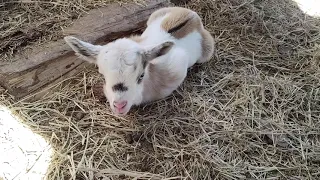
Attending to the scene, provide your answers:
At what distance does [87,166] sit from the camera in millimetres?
2971

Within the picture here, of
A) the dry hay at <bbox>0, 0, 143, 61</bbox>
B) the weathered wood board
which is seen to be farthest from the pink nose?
the dry hay at <bbox>0, 0, 143, 61</bbox>

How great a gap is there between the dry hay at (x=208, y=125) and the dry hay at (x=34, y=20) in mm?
470

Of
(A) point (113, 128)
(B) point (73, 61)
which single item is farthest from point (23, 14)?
(A) point (113, 128)

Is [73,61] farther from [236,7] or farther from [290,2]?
[290,2]

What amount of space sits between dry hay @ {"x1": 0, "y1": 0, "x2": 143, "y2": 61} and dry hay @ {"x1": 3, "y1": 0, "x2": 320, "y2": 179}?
1.54ft

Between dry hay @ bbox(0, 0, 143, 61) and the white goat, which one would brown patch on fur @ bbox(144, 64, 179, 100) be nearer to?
the white goat

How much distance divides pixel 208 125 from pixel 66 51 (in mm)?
1452

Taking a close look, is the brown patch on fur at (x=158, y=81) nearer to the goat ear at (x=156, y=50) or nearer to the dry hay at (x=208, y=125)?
the dry hay at (x=208, y=125)

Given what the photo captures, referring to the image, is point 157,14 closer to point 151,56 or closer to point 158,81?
point 158,81

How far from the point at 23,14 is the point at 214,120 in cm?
227

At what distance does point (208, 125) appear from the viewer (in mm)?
3371

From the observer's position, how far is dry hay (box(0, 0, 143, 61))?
3717mm

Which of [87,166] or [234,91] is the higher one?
[87,166]

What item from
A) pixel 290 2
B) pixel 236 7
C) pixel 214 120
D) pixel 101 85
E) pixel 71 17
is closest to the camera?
pixel 214 120
